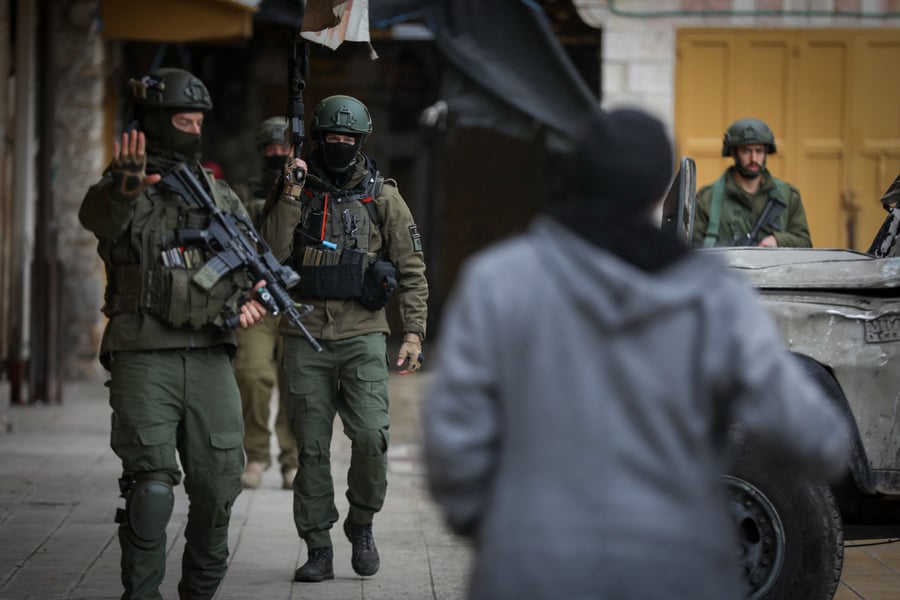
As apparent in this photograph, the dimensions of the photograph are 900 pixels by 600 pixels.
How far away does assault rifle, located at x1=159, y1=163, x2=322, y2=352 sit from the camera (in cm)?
528

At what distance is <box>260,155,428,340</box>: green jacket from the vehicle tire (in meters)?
1.86

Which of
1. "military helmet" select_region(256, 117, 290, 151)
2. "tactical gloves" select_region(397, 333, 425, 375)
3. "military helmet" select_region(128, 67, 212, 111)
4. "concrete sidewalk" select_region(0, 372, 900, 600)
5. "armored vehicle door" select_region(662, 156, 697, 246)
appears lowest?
"concrete sidewalk" select_region(0, 372, 900, 600)

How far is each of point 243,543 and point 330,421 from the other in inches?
39.9

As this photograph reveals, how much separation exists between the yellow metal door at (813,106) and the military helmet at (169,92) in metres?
7.95

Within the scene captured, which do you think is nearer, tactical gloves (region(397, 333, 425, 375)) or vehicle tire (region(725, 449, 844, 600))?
vehicle tire (region(725, 449, 844, 600))

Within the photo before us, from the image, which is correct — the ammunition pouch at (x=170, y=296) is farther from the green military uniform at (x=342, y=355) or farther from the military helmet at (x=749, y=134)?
the military helmet at (x=749, y=134)

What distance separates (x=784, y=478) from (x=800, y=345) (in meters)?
0.47

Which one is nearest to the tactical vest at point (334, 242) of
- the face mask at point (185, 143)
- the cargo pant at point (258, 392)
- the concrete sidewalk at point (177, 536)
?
the face mask at point (185, 143)

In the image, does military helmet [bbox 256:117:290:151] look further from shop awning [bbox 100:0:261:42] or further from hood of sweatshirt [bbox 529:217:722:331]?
hood of sweatshirt [bbox 529:217:722:331]

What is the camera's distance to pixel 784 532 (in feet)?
16.4

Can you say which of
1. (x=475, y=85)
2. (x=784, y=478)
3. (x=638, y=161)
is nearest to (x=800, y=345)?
(x=784, y=478)

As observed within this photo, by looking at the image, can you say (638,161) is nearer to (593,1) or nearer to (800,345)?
(800,345)

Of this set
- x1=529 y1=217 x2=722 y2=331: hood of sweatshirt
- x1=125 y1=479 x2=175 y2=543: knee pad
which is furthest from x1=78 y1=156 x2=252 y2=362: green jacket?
x1=529 y1=217 x2=722 y2=331: hood of sweatshirt

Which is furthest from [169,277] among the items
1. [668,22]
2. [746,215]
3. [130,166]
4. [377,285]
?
[668,22]
